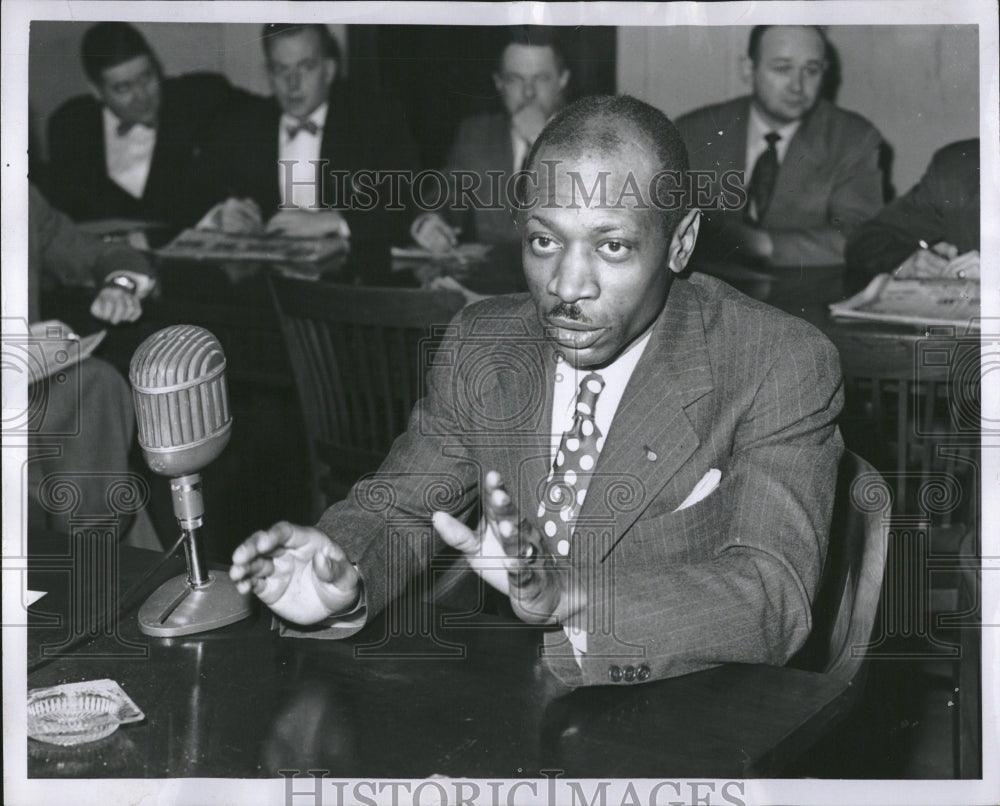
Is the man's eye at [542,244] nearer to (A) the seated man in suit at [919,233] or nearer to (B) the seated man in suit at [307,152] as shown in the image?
(A) the seated man in suit at [919,233]

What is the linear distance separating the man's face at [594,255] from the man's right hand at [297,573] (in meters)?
0.41

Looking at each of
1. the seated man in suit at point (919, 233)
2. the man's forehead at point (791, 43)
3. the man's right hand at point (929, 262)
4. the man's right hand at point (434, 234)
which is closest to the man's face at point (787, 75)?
the man's forehead at point (791, 43)

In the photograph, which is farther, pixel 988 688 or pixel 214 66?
pixel 214 66

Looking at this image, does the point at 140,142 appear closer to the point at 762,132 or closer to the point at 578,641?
the point at 762,132

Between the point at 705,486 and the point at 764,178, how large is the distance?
7.50 ft

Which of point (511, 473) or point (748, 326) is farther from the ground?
point (748, 326)

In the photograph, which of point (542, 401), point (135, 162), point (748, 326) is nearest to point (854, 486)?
point (748, 326)

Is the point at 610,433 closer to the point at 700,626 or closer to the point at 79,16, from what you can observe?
the point at 700,626

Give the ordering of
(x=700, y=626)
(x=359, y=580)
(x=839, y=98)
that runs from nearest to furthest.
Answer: (x=700, y=626), (x=359, y=580), (x=839, y=98)

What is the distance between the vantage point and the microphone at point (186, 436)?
4.34 feet

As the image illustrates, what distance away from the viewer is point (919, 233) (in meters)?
2.95

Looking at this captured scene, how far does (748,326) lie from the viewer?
5.06 feet

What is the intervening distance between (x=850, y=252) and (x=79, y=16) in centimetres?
203

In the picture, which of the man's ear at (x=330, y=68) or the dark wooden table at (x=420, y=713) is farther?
the man's ear at (x=330, y=68)
